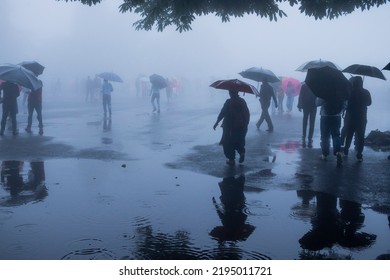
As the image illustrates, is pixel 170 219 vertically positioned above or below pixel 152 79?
below

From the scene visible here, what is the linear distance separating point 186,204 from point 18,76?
7.12 meters

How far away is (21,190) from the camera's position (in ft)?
20.4

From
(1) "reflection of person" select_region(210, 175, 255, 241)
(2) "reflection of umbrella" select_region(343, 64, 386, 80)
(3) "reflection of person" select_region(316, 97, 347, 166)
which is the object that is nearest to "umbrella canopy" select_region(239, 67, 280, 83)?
(2) "reflection of umbrella" select_region(343, 64, 386, 80)

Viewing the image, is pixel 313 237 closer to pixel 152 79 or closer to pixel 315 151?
pixel 315 151

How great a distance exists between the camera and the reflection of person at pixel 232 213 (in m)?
4.63

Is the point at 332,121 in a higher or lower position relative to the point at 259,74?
lower

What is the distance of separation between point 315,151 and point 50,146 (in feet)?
21.6

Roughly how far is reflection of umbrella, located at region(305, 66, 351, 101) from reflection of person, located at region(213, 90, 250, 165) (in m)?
1.55

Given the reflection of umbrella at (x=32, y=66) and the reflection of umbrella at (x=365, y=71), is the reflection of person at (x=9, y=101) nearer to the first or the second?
the reflection of umbrella at (x=32, y=66)

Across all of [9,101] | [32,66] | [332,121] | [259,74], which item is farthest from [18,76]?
[332,121]

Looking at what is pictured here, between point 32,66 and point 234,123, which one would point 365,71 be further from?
point 32,66

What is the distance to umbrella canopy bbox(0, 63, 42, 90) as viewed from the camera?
1045cm

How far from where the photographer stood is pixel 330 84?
27.1 feet

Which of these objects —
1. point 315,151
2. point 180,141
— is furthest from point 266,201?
point 180,141
